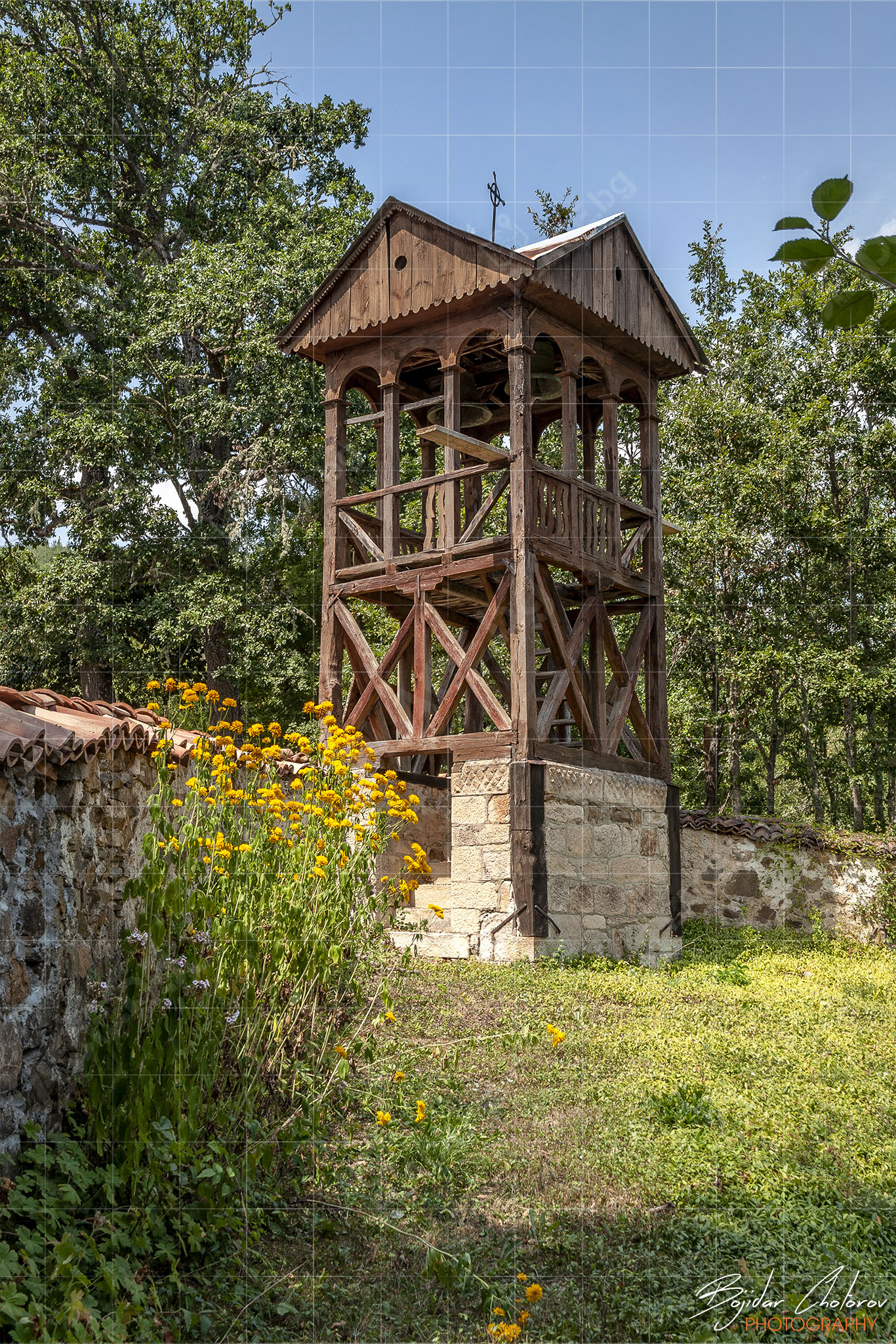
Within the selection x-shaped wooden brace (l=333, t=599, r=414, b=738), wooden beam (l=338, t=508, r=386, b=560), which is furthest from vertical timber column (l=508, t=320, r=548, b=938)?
wooden beam (l=338, t=508, r=386, b=560)

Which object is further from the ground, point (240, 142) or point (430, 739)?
point (240, 142)

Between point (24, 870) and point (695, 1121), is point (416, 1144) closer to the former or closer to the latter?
point (695, 1121)

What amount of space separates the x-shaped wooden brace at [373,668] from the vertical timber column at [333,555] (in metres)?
0.13

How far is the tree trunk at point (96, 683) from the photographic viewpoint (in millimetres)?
17125

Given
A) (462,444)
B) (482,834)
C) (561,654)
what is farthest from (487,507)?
(482,834)

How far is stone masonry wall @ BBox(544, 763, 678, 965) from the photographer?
9.64 meters

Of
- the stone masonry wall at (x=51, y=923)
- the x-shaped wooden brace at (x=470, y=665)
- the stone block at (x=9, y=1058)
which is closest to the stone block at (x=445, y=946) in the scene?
the x-shaped wooden brace at (x=470, y=665)

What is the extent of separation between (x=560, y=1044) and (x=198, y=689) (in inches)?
114

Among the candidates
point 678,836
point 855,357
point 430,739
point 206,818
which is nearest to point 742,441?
point 855,357

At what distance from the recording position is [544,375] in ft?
39.1

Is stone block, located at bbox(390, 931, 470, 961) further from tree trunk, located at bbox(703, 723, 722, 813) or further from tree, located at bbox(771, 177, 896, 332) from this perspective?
tree trunk, located at bbox(703, 723, 722, 813)

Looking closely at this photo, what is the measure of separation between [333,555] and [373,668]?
4.39 feet

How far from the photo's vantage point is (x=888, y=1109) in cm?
588

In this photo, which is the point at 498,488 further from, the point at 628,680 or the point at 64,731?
the point at 64,731
